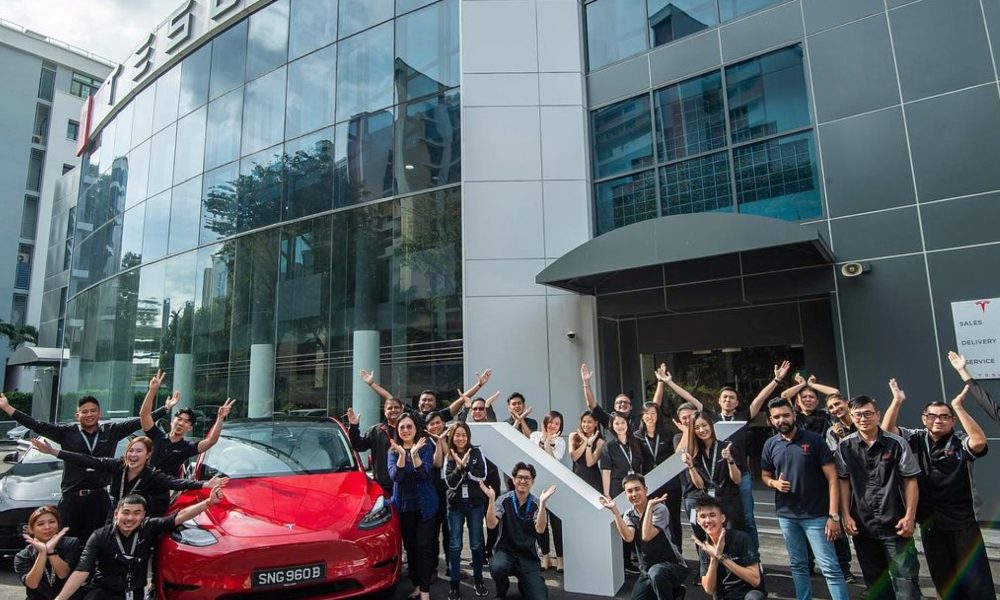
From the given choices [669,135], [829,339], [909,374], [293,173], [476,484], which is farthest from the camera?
[293,173]

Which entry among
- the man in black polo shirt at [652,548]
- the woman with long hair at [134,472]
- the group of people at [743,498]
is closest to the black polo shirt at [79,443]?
the woman with long hair at [134,472]

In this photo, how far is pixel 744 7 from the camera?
33.0ft

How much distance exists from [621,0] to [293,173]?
26.9ft

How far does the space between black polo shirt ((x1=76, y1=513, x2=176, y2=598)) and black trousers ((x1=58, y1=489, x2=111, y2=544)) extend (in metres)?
0.90

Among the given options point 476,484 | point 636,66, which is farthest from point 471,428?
point 636,66

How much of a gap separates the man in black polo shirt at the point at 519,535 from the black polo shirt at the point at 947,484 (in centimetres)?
278

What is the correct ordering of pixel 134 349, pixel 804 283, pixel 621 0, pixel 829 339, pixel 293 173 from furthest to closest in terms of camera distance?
pixel 134 349, pixel 293 173, pixel 621 0, pixel 829 339, pixel 804 283

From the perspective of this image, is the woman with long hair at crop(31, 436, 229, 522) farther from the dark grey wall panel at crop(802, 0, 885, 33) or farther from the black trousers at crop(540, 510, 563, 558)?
the dark grey wall panel at crop(802, 0, 885, 33)

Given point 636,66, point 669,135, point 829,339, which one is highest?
point 636,66

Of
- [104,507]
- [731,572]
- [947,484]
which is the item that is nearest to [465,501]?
[731,572]

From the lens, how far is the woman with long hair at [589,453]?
6.36 meters

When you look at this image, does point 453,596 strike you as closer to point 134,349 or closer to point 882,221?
point 882,221

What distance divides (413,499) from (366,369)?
7166 millimetres

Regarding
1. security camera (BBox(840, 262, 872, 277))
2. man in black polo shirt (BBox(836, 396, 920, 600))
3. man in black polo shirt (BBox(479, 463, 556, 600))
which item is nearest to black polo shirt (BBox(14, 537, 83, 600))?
man in black polo shirt (BBox(479, 463, 556, 600))
